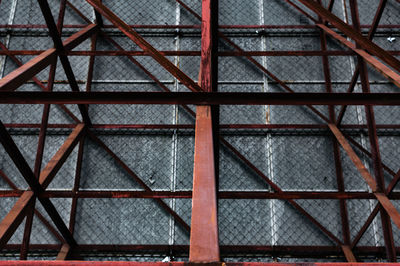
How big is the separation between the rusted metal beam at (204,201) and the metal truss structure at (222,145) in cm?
405

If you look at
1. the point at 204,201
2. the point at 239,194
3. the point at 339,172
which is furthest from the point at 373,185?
the point at 204,201

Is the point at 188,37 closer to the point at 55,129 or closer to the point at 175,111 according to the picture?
the point at 175,111

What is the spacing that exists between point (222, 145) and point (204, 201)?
6686 millimetres

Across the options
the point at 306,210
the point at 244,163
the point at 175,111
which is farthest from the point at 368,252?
the point at 175,111

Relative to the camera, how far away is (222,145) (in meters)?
10.5

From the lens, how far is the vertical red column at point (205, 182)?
3.30 m

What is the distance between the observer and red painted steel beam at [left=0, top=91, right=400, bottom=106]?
4.83 metres

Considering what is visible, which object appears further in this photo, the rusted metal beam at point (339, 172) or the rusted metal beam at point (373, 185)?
the rusted metal beam at point (339, 172)

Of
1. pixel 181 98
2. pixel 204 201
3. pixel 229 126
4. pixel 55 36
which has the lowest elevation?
pixel 204 201

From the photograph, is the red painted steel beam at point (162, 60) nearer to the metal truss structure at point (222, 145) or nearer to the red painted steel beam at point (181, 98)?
the red painted steel beam at point (181, 98)

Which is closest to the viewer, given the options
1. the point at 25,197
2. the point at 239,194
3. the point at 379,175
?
the point at 25,197

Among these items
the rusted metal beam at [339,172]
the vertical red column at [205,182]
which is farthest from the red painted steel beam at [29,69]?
the rusted metal beam at [339,172]

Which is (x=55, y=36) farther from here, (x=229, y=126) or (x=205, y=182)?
(x=205, y=182)

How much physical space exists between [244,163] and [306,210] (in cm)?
186
